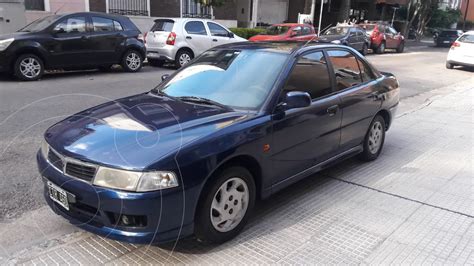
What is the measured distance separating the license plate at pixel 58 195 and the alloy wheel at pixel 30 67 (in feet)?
27.4

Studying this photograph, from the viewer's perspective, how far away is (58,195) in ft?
10.6

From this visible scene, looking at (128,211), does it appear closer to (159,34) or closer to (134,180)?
(134,180)

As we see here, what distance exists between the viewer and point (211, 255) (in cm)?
334

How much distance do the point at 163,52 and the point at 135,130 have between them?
10.9 meters

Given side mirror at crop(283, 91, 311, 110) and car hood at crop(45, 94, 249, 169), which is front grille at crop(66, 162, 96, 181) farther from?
side mirror at crop(283, 91, 311, 110)

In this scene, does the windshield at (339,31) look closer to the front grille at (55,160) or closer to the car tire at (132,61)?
the car tire at (132,61)

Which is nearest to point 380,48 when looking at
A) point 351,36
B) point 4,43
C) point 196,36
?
point 351,36

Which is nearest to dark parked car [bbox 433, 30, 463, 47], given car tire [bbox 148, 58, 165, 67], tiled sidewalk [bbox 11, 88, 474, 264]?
car tire [bbox 148, 58, 165, 67]

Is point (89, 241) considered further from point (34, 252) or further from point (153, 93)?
point (153, 93)

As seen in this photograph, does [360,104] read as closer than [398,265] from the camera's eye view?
No

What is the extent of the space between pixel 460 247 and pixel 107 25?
1099cm

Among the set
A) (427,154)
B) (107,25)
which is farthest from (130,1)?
(427,154)

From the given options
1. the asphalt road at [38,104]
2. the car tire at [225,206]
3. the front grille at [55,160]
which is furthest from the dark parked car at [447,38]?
the front grille at [55,160]

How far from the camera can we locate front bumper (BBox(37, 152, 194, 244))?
2906 millimetres
